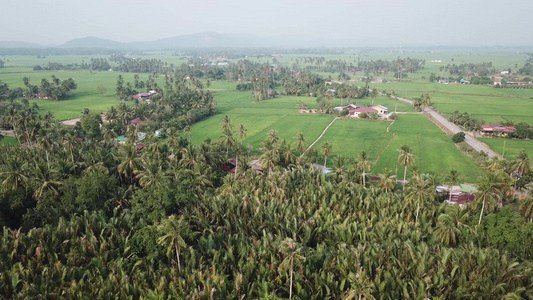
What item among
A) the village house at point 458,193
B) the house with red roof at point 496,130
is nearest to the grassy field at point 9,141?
the village house at point 458,193

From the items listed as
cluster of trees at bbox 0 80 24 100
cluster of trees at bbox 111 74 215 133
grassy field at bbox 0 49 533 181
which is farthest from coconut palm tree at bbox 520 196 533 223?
cluster of trees at bbox 0 80 24 100

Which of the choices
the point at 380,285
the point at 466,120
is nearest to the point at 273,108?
the point at 466,120

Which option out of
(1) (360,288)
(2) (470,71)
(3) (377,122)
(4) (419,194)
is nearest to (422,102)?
(3) (377,122)

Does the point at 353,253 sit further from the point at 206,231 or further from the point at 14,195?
the point at 14,195

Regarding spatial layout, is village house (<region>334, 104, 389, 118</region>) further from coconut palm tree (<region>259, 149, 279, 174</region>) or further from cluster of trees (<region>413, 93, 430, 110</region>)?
coconut palm tree (<region>259, 149, 279, 174</region>)

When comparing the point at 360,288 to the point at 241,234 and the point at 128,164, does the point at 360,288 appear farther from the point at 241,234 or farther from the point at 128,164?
the point at 128,164
